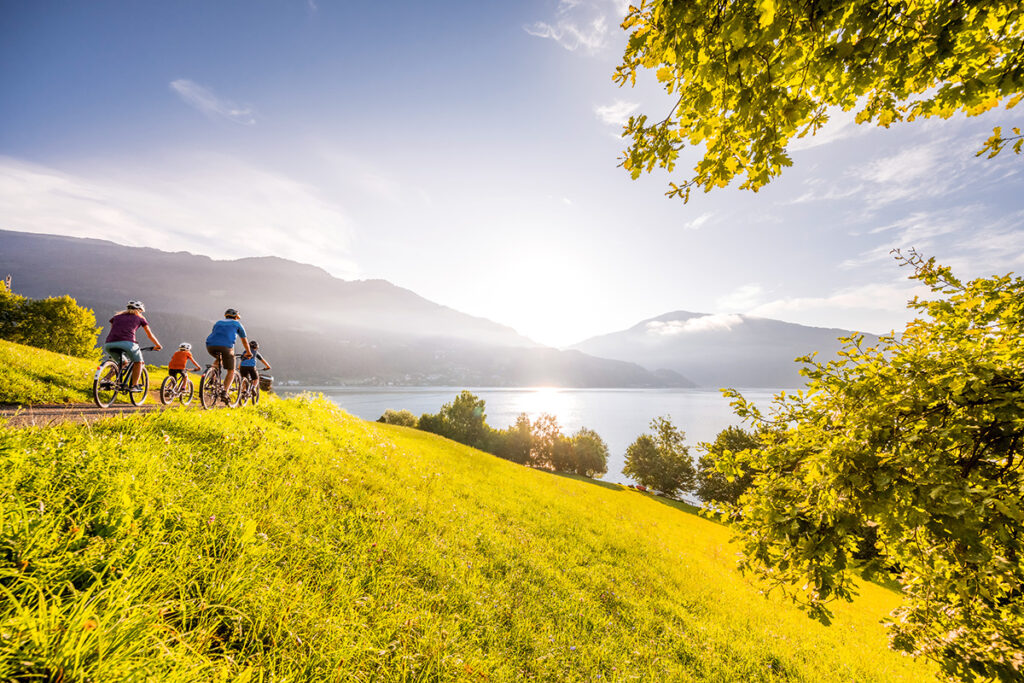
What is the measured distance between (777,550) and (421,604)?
4.82 m

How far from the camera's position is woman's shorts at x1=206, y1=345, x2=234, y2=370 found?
37.7 ft

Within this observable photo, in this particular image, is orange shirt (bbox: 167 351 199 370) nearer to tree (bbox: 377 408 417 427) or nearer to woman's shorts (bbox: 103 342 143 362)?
woman's shorts (bbox: 103 342 143 362)

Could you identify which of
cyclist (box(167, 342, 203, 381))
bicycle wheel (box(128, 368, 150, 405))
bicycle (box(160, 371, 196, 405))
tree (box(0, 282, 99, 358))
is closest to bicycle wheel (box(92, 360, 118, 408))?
bicycle wheel (box(128, 368, 150, 405))

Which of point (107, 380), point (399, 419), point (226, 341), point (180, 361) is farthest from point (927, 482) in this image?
point (399, 419)

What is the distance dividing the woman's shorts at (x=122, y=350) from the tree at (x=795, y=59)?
1314cm

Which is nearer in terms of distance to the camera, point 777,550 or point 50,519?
point 50,519

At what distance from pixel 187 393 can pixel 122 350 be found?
286 centimetres

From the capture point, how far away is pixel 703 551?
18.2 m

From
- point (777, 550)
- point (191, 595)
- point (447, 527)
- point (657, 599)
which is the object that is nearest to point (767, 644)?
point (657, 599)

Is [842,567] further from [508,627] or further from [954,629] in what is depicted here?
[508,627]

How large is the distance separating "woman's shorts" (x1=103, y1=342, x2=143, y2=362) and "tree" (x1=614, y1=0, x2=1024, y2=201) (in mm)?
13140

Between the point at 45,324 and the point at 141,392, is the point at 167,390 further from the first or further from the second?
the point at 45,324

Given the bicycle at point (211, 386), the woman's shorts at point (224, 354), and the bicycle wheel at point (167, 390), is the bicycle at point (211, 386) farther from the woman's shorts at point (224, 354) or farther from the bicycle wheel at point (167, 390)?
the bicycle wheel at point (167, 390)

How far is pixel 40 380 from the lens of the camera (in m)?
10.6
